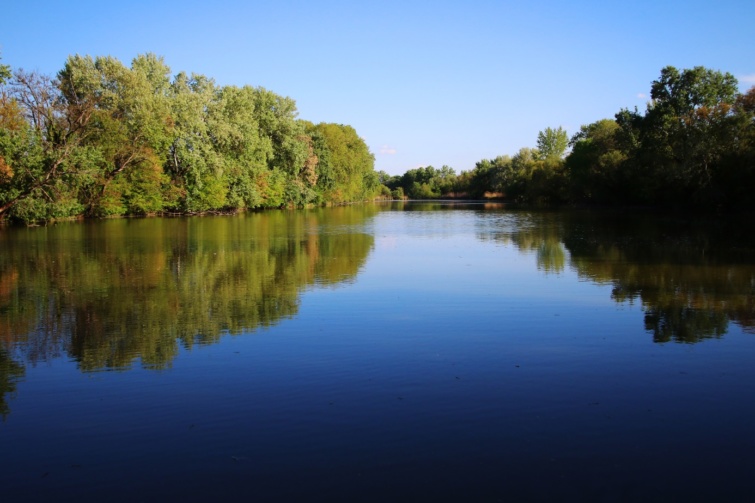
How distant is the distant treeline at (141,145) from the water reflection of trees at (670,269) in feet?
88.6

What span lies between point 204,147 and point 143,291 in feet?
135

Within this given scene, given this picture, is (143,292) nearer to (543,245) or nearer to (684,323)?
(684,323)

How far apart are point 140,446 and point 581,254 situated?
18.7 metres

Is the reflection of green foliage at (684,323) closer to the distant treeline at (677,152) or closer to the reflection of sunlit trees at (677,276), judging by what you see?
the reflection of sunlit trees at (677,276)

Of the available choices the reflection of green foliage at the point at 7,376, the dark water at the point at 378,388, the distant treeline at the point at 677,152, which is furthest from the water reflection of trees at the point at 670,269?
the distant treeline at the point at 677,152

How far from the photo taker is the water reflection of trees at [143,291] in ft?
29.8

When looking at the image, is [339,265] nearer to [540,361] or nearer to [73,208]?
[540,361]

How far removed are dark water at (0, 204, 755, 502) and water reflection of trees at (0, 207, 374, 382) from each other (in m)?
0.09

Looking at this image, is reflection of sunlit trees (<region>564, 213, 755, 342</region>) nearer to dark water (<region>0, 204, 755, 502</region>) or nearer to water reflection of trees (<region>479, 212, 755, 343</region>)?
water reflection of trees (<region>479, 212, 755, 343</region>)

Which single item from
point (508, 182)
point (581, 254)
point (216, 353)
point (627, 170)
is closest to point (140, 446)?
point (216, 353)

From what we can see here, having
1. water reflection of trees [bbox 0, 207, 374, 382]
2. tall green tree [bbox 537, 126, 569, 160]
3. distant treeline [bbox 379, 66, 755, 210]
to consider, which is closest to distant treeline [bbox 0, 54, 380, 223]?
water reflection of trees [bbox 0, 207, 374, 382]

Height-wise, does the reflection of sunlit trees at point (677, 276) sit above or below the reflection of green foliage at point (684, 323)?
above

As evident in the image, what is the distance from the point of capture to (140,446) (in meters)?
5.44

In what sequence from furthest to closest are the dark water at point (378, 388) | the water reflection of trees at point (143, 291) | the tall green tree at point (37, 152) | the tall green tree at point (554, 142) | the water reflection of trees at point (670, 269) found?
the tall green tree at point (554, 142) → the tall green tree at point (37, 152) → the water reflection of trees at point (670, 269) → the water reflection of trees at point (143, 291) → the dark water at point (378, 388)
